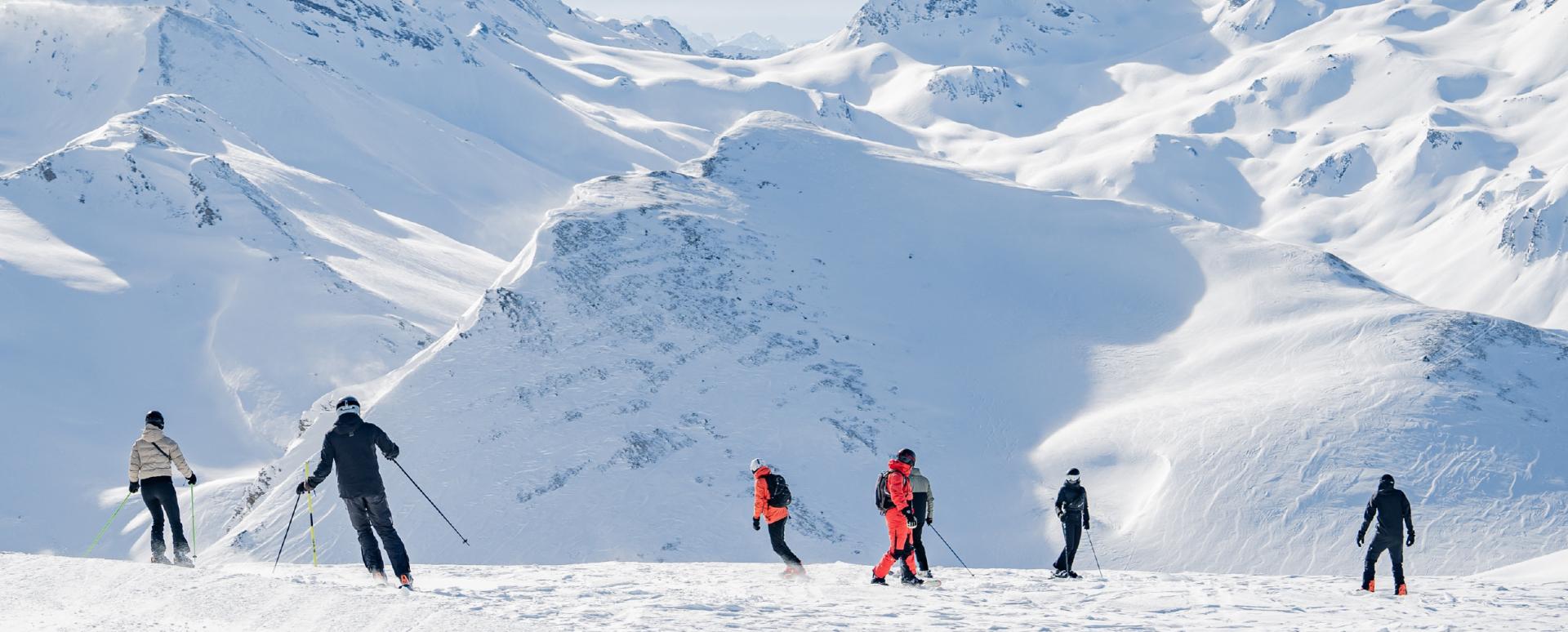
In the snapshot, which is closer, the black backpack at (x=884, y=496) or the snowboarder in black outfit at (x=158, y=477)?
the snowboarder in black outfit at (x=158, y=477)

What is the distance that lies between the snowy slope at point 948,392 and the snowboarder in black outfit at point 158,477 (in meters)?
20.9

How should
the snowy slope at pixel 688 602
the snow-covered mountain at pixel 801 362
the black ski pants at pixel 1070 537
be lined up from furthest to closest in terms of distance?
the snow-covered mountain at pixel 801 362 < the black ski pants at pixel 1070 537 < the snowy slope at pixel 688 602

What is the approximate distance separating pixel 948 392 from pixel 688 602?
35.0 metres

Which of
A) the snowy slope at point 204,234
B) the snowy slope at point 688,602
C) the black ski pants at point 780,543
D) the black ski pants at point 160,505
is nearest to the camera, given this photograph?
the snowy slope at point 688,602

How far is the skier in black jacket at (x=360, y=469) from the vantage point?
613 inches

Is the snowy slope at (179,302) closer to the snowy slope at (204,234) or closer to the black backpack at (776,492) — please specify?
the snowy slope at (204,234)

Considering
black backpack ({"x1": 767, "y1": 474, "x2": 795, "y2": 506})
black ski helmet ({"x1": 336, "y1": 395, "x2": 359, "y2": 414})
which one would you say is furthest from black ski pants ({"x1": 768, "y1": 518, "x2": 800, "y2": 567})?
black ski helmet ({"x1": 336, "y1": 395, "x2": 359, "y2": 414})

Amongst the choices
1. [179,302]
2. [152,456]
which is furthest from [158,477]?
[179,302]

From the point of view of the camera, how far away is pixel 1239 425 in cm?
4509

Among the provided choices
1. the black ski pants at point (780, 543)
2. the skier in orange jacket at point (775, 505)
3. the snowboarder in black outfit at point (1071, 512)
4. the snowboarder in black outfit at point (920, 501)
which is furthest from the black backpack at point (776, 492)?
the snowboarder in black outfit at point (1071, 512)

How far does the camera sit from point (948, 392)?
50.4 m

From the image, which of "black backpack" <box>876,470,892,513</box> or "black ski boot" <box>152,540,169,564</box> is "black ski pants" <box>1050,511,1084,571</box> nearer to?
"black backpack" <box>876,470,892,513</box>

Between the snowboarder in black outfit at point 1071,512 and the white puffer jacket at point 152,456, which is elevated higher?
the snowboarder in black outfit at point 1071,512

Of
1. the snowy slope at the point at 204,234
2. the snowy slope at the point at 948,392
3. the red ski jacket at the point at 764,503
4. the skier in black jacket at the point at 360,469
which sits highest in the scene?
the snowy slope at the point at 204,234
